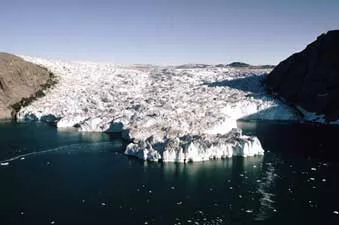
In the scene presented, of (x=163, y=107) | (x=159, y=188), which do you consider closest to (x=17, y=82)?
(x=163, y=107)

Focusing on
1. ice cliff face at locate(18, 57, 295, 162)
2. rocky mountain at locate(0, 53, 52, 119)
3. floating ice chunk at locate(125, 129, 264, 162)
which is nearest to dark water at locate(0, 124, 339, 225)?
floating ice chunk at locate(125, 129, 264, 162)

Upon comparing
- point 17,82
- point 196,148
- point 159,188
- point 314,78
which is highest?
point 314,78

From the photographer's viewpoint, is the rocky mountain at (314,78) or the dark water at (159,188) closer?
the dark water at (159,188)

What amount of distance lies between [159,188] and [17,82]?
5238 cm

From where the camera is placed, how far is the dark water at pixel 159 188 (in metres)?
28.5

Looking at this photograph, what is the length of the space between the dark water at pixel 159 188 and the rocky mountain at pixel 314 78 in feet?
74.6

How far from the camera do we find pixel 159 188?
112 ft

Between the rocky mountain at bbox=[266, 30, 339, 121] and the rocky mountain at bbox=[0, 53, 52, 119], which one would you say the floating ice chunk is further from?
the rocky mountain at bbox=[0, 53, 52, 119]

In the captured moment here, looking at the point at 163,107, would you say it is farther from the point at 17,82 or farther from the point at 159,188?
the point at 17,82

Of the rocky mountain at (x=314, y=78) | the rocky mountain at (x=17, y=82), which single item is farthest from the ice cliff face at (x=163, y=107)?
the rocky mountain at (x=314, y=78)

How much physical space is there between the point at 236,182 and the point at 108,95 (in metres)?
42.1

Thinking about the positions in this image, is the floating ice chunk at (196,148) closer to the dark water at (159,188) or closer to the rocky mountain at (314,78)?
the dark water at (159,188)

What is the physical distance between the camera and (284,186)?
3478 cm

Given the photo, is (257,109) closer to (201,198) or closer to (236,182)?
(236,182)
